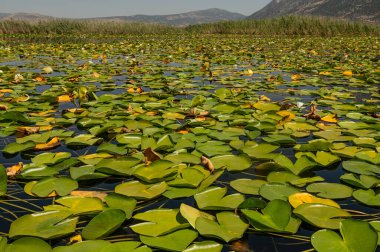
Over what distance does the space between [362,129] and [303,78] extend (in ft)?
9.26

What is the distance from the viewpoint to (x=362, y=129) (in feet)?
8.80

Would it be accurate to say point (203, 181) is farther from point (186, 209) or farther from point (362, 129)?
point (362, 129)

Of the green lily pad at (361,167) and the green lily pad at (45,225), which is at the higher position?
the green lily pad at (361,167)

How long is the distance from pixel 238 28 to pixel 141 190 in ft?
70.1

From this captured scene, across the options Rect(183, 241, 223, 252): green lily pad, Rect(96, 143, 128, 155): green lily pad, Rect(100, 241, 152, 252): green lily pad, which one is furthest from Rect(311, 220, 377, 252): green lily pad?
Rect(96, 143, 128, 155): green lily pad

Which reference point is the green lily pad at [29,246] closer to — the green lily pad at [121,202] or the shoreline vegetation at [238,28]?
the green lily pad at [121,202]

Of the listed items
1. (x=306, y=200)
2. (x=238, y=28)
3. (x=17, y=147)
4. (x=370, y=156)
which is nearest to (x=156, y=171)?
(x=306, y=200)

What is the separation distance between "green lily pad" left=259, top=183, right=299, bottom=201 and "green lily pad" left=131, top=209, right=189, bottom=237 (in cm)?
46

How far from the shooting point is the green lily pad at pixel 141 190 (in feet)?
5.42

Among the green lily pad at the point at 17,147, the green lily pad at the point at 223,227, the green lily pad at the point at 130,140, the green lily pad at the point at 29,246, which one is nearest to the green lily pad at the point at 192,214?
the green lily pad at the point at 223,227

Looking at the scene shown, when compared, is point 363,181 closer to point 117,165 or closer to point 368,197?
point 368,197

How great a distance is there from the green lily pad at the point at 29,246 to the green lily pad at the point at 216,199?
0.67 m

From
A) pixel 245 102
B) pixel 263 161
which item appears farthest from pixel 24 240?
pixel 245 102

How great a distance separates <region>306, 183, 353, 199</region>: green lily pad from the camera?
5.50ft
